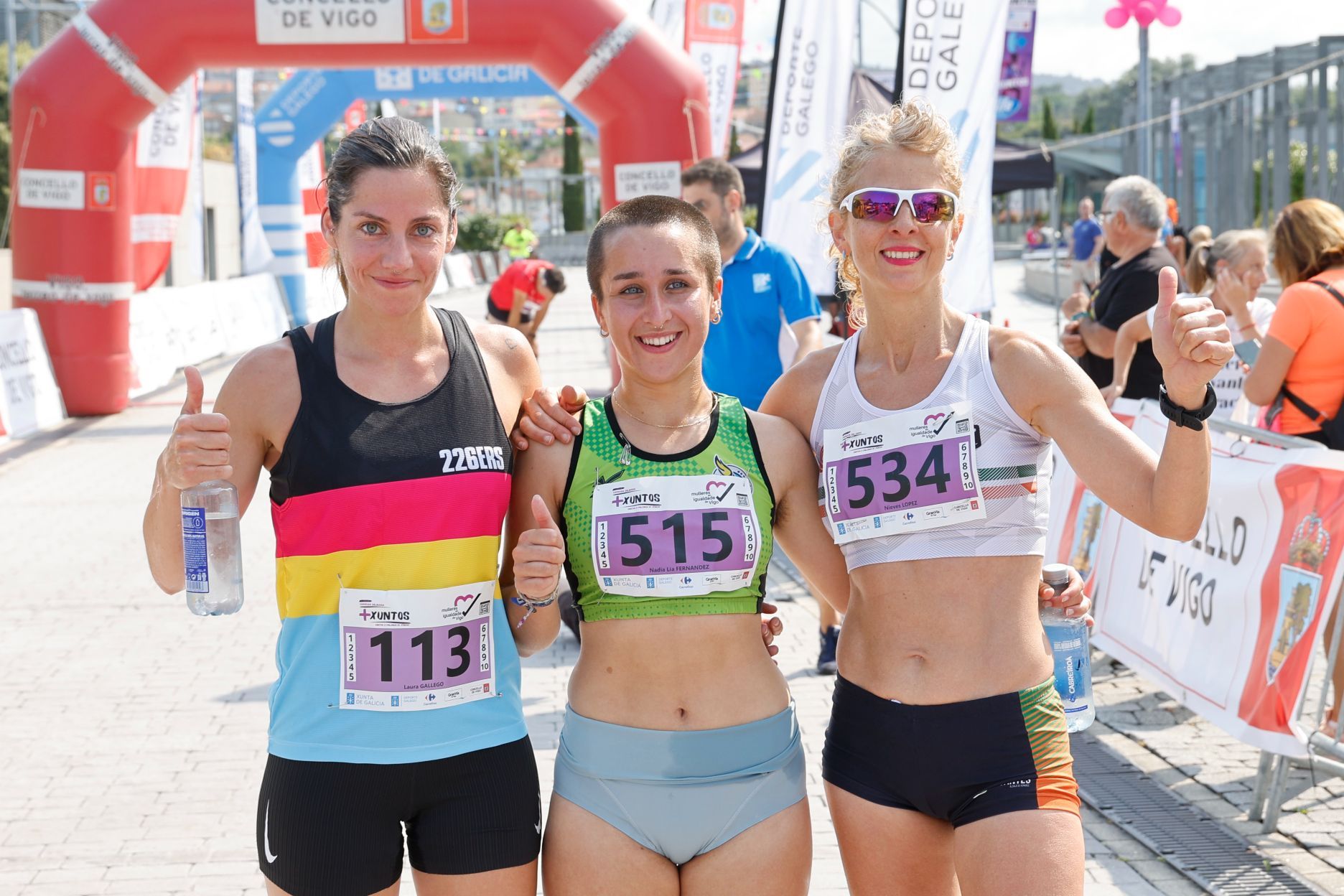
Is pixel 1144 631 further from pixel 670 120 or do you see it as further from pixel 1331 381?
pixel 670 120

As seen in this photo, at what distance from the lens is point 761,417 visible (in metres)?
2.69

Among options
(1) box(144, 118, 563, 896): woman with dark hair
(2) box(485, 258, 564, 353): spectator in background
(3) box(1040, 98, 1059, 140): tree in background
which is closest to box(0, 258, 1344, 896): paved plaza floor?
(1) box(144, 118, 563, 896): woman with dark hair

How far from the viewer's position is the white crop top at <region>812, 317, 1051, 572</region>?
2553 millimetres

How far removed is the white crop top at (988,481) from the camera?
255 cm

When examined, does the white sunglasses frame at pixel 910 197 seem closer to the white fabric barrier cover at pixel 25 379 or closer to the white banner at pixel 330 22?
the white banner at pixel 330 22

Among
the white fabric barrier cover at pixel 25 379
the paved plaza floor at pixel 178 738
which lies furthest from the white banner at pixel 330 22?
the paved plaza floor at pixel 178 738

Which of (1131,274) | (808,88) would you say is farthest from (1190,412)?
(808,88)

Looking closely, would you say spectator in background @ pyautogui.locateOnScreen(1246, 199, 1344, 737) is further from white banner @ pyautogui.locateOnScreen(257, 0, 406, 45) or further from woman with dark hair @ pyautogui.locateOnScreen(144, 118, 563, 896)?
white banner @ pyautogui.locateOnScreen(257, 0, 406, 45)

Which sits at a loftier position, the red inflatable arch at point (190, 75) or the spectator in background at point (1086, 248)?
the red inflatable arch at point (190, 75)

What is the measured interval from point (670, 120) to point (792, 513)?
34.9 ft

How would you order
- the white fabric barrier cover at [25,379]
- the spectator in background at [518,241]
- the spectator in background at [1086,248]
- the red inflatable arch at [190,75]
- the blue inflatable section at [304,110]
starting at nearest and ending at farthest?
the red inflatable arch at [190,75] < the white fabric barrier cover at [25,379] < the blue inflatable section at [304,110] < the spectator in background at [1086,248] < the spectator in background at [518,241]

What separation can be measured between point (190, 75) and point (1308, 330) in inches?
466

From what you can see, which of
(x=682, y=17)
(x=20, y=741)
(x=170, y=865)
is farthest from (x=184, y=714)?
(x=682, y=17)

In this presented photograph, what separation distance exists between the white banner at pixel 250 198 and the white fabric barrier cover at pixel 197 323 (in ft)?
1.74
